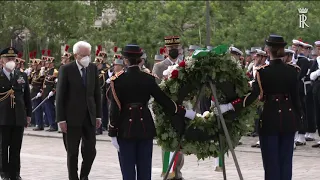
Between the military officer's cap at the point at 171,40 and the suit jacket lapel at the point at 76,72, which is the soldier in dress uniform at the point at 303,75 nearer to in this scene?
the military officer's cap at the point at 171,40

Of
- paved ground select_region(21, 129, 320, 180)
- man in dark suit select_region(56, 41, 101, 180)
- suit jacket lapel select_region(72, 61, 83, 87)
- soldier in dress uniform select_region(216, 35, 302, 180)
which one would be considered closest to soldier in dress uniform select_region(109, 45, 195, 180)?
soldier in dress uniform select_region(216, 35, 302, 180)

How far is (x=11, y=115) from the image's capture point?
42.2 feet

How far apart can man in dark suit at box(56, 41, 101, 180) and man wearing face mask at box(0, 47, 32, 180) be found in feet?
4.02

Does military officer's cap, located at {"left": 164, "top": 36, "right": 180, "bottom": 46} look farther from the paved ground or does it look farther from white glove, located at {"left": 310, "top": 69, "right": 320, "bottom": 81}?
white glove, located at {"left": 310, "top": 69, "right": 320, "bottom": 81}

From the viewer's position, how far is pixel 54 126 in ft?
77.3

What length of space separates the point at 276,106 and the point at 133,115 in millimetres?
1765

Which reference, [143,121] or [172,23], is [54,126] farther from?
[172,23]

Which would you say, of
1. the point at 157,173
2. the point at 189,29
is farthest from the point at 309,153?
the point at 189,29

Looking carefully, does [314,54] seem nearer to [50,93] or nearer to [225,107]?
[225,107]

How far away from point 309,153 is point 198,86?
624 centimetres

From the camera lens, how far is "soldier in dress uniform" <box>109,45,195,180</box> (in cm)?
977

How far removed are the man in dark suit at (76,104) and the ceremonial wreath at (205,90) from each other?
5.74 feet

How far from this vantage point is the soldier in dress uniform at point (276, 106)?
10094 millimetres

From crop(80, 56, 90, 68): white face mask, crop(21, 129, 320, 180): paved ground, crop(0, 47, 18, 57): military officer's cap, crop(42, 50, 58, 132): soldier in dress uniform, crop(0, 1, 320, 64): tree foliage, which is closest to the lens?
crop(80, 56, 90, 68): white face mask
